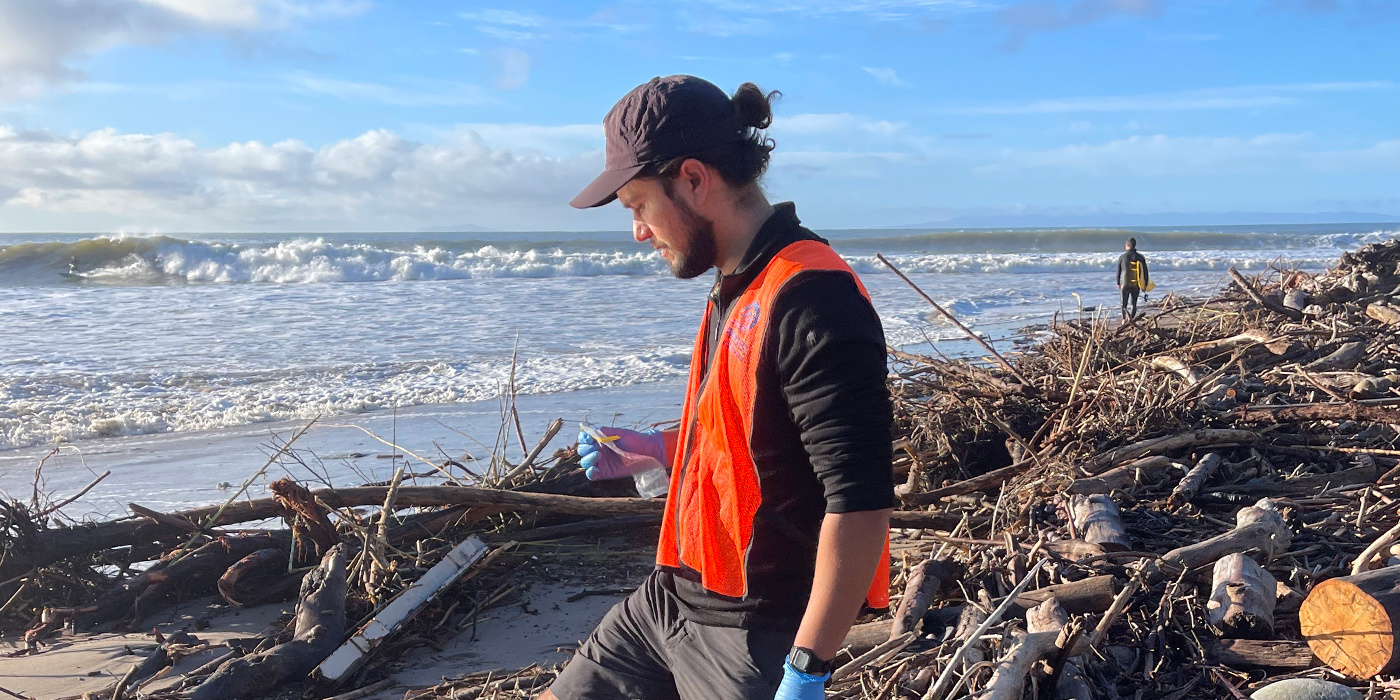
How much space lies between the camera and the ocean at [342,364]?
6.64m

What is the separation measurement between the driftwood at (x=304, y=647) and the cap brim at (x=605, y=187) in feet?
7.44

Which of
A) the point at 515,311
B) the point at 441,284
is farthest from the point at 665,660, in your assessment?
the point at 441,284

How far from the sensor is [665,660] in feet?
7.16

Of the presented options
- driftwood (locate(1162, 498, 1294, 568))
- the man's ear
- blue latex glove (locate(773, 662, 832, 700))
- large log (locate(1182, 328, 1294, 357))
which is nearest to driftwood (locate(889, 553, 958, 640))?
driftwood (locate(1162, 498, 1294, 568))

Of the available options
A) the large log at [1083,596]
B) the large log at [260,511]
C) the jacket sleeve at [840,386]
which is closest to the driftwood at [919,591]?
the large log at [1083,596]

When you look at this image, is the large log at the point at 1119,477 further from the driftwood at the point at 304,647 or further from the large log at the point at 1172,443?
the driftwood at the point at 304,647

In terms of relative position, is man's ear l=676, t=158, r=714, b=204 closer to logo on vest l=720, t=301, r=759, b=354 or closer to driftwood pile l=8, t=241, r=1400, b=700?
logo on vest l=720, t=301, r=759, b=354

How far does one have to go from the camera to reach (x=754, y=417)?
1.81m

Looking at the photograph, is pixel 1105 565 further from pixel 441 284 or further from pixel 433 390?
pixel 441 284

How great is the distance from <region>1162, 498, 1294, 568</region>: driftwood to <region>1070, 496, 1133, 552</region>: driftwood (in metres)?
0.15

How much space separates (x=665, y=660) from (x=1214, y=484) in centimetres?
280

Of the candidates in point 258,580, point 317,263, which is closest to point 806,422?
point 258,580

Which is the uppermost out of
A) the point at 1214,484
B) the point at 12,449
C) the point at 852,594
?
the point at 852,594

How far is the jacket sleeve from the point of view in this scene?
5.44ft
